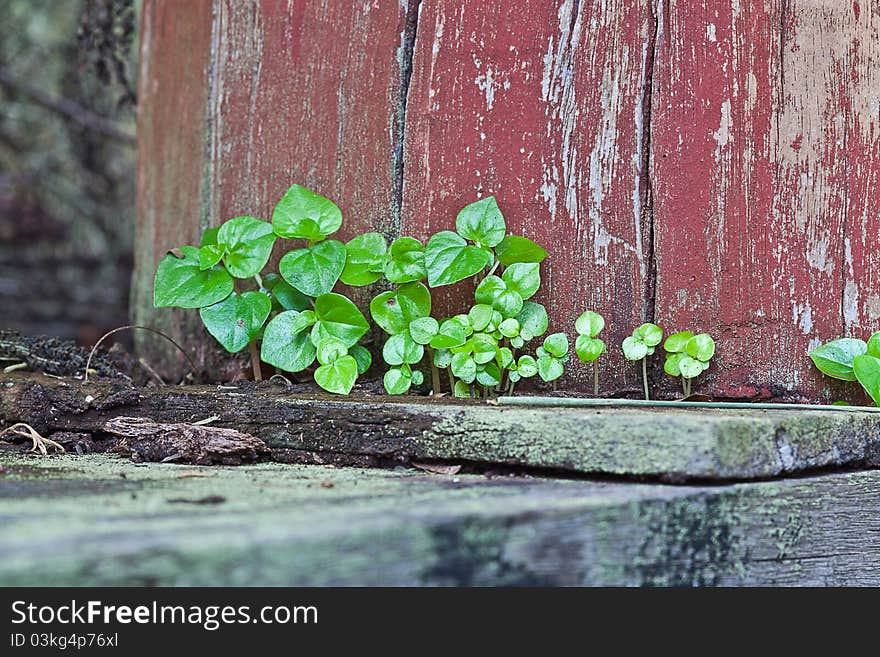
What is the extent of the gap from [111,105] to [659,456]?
5081 millimetres

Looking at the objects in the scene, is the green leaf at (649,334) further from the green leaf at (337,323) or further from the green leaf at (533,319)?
the green leaf at (337,323)

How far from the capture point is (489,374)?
1.55m

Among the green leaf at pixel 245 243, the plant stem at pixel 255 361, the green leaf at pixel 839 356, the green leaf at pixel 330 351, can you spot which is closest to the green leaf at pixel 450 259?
the green leaf at pixel 330 351

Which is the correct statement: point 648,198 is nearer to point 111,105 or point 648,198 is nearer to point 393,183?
point 393,183

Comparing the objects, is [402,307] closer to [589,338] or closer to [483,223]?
[483,223]

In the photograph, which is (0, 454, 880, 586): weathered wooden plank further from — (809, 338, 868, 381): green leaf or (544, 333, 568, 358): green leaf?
(544, 333, 568, 358): green leaf

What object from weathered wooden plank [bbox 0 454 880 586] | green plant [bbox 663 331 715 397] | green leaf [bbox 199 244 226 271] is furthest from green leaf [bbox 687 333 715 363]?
green leaf [bbox 199 244 226 271]

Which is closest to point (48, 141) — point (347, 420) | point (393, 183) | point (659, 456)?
point (393, 183)

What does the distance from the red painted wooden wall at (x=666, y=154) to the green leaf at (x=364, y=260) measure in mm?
82

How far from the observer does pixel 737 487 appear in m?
1.07

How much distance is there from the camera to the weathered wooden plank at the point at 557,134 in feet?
5.11

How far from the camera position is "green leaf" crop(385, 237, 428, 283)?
→ 62.0 inches

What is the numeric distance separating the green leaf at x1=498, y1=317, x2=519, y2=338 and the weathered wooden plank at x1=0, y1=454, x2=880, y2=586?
40 centimetres

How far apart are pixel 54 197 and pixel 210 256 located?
17.4 ft
